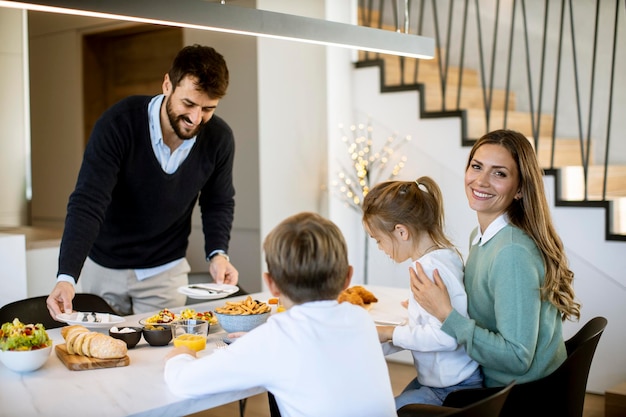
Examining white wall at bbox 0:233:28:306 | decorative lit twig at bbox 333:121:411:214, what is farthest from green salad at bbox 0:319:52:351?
decorative lit twig at bbox 333:121:411:214

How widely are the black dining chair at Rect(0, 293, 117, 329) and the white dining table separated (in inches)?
22.5

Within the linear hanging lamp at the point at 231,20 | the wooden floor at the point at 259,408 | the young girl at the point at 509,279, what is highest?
the linear hanging lamp at the point at 231,20

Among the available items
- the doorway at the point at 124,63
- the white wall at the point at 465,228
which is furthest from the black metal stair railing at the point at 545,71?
the doorway at the point at 124,63

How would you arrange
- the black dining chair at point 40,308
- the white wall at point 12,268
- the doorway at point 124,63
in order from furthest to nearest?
the doorway at point 124,63, the white wall at point 12,268, the black dining chair at point 40,308

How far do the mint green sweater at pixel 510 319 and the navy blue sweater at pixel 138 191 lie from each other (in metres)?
1.34

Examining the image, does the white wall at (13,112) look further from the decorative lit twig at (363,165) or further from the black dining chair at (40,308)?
the black dining chair at (40,308)

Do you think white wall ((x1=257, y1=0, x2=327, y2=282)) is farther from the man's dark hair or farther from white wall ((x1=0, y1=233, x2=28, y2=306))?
the man's dark hair

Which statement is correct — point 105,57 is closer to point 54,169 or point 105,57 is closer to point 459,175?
point 54,169

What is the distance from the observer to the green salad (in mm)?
2016

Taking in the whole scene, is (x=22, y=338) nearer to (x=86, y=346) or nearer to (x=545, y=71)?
(x=86, y=346)

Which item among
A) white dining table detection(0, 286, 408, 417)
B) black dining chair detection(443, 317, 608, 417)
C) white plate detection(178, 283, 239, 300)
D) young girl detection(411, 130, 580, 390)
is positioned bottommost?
black dining chair detection(443, 317, 608, 417)

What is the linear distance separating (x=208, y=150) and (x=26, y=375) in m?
1.44

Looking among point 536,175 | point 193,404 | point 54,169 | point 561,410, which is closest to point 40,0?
point 193,404

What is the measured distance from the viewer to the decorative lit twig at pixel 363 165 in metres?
5.20
